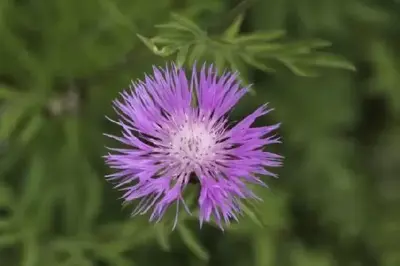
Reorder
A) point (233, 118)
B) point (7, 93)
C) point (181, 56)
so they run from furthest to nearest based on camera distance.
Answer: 1. point (233, 118)
2. point (7, 93)
3. point (181, 56)

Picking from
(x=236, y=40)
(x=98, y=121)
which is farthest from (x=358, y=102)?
(x=236, y=40)

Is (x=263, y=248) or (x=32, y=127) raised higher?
(x=32, y=127)

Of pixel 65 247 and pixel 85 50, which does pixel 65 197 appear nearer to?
pixel 65 247

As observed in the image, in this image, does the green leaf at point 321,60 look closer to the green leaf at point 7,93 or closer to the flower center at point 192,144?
the flower center at point 192,144

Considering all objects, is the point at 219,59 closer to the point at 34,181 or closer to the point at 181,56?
the point at 181,56

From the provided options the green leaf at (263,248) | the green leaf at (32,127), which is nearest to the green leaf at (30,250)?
the green leaf at (32,127)

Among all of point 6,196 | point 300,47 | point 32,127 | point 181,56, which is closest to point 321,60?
point 300,47
